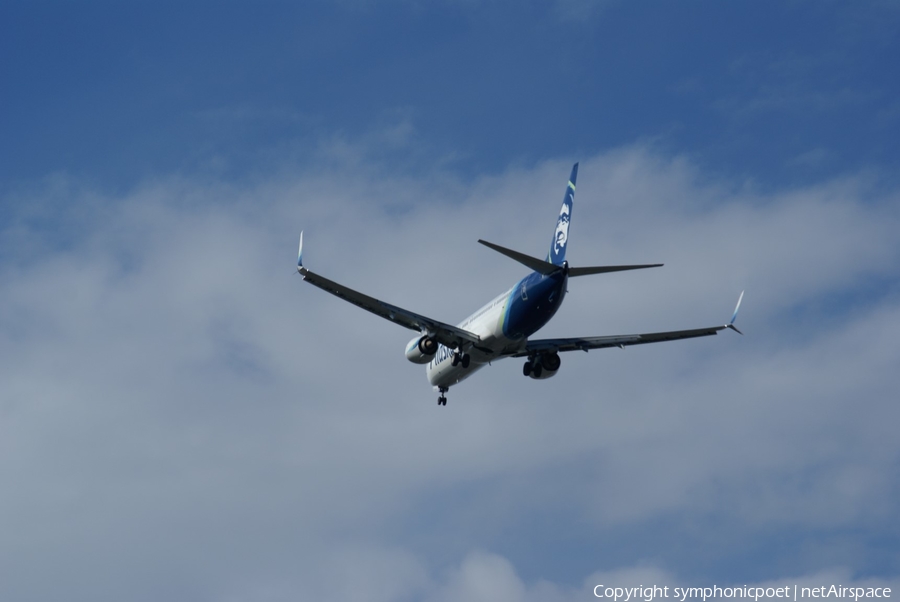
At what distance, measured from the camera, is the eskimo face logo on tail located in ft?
235

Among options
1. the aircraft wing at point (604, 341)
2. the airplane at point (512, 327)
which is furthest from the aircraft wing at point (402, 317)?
the aircraft wing at point (604, 341)

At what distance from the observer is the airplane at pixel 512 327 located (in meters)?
68.2

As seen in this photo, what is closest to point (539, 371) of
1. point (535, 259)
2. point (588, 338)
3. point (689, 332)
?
point (588, 338)

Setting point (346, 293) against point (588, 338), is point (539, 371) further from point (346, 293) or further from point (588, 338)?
point (346, 293)

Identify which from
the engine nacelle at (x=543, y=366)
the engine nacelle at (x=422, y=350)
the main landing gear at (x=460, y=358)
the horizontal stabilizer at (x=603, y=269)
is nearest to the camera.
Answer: the horizontal stabilizer at (x=603, y=269)

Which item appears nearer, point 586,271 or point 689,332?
point 586,271

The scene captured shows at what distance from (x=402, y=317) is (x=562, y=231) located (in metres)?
10.3

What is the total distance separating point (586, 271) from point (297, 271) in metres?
15.1

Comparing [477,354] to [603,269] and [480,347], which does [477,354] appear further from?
[603,269]

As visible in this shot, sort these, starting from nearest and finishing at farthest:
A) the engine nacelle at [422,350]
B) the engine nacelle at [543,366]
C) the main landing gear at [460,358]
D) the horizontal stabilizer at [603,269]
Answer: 1. the horizontal stabilizer at [603,269]
2. the engine nacelle at [422,350]
3. the main landing gear at [460,358]
4. the engine nacelle at [543,366]

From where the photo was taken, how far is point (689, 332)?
78.0 m

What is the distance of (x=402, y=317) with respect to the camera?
73.5 metres

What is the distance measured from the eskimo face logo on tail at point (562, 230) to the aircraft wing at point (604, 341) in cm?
873

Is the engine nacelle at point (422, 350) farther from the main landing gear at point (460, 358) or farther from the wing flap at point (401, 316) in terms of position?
the main landing gear at point (460, 358)
